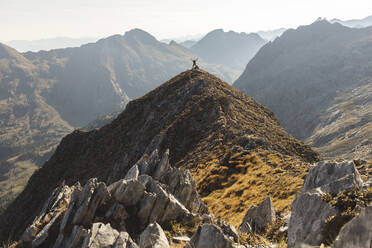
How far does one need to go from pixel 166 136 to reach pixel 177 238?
1608 inches

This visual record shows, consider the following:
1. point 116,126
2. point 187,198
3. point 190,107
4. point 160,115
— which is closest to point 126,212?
point 187,198

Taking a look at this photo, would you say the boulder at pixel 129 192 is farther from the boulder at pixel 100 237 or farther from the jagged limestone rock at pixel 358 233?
the jagged limestone rock at pixel 358 233

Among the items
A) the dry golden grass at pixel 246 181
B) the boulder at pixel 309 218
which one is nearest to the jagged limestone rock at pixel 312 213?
the boulder at pixel 309 218

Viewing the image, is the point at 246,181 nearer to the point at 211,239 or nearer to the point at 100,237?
the point at 211,239

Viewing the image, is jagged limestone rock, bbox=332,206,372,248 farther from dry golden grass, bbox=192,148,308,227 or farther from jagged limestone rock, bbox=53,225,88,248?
Answer: jagged limestone rock, bbox=53,225,88,248


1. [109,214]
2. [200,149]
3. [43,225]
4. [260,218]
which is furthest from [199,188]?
[43,225]

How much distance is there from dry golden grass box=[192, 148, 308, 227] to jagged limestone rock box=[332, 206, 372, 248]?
14287 millimetres

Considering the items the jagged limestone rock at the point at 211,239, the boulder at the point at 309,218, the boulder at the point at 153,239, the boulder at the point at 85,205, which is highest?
the boulder at the point at 309,218

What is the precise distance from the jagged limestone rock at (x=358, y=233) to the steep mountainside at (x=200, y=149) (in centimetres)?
1495

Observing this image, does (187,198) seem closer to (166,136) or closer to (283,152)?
(283,152)

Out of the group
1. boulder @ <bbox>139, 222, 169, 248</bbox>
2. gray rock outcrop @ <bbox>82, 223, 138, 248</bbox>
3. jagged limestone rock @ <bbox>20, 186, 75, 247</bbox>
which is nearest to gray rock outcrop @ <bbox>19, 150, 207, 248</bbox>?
jagged limestone rock @ <bbox>20, 186, 75, 247</bbox>

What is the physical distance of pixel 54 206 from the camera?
2683 cm

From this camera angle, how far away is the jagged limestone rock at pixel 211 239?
516 inches

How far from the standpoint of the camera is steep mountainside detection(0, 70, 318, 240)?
33781mm
